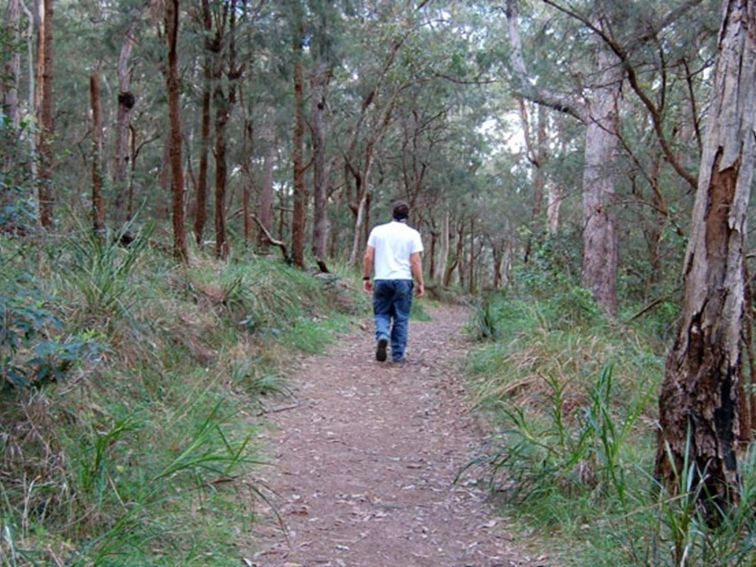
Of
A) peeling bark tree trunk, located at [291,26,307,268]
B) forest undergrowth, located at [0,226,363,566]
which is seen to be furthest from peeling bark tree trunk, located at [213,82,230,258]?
forest undergrowth, located at [0,226,363,566]

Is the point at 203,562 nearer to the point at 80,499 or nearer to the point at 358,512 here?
the point at 80,499

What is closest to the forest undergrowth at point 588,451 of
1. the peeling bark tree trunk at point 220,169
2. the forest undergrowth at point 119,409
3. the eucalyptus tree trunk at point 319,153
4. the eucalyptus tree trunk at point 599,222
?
the forest undergrowth at point 119,409

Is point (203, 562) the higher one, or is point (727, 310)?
point (727, 310)

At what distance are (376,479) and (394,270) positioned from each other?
12.2 feet

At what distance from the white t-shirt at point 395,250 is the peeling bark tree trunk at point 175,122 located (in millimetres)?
2236

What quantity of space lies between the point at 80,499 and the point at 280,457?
74.3 inches

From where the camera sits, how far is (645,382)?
6574 mm

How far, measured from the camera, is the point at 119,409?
4.47 meters

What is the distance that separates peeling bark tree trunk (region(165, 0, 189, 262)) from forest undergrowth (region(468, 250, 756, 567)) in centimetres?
368

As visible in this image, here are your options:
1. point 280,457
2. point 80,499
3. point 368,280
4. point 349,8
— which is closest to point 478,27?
point 349,8

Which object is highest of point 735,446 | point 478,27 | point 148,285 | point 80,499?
point 478,27

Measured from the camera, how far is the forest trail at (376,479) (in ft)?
12.1

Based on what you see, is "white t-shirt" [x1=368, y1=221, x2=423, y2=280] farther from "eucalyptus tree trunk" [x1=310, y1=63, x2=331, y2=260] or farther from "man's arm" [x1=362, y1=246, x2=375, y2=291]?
"eucalyptus tree trunk" [x1=310, y1=63, x2=331, y2=260]

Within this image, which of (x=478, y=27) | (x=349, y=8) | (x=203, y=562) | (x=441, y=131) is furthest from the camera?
(x=441, y=131)
